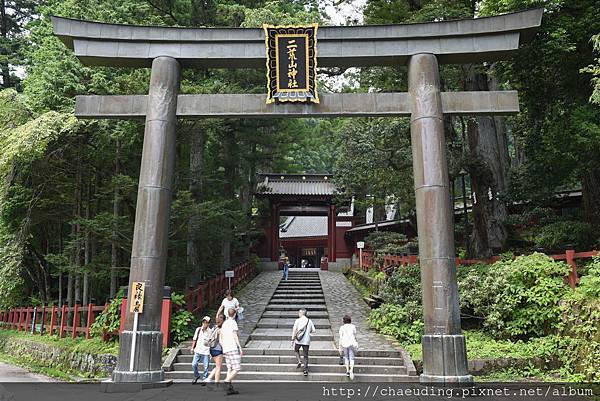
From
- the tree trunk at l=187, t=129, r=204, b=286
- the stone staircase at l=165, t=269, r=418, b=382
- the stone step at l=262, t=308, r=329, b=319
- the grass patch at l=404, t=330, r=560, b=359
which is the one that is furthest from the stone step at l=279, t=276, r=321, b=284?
the grass patch at l=404, t=330, r=560, b=359

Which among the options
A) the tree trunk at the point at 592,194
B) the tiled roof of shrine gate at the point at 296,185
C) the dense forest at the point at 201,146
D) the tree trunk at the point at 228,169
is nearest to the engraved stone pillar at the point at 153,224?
the dense forest at the point at 201,146

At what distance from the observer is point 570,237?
1219 centimetres

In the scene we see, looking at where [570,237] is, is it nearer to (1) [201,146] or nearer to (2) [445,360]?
(2) [445,360]

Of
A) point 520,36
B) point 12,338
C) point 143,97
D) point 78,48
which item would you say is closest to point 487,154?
point 520,36

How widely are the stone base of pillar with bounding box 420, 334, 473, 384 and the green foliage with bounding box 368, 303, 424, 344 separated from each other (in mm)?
2850

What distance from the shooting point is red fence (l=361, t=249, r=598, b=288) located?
30.8 feet

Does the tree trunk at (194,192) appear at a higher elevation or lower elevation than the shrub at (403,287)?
higher

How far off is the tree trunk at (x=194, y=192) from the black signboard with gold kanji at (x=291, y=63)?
578cm

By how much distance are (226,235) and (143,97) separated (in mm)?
6732

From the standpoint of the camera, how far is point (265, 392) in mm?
7578

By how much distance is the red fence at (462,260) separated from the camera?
30.8 feet

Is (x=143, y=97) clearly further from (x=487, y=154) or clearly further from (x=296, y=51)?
(x=487, y=154)

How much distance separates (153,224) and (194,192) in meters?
6.22

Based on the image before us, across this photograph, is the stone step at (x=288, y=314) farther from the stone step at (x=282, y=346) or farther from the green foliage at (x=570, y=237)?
the green foliage at (x=570, y=237)
